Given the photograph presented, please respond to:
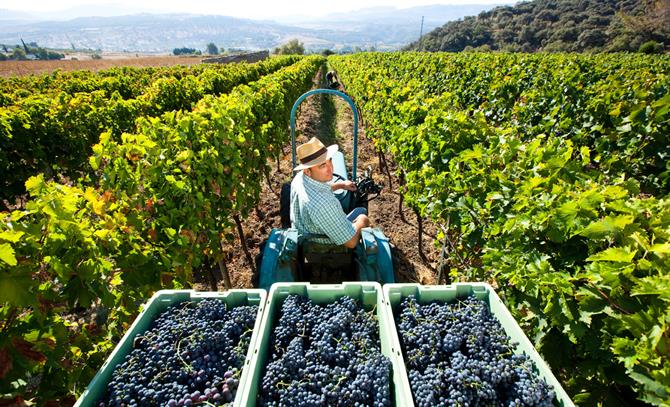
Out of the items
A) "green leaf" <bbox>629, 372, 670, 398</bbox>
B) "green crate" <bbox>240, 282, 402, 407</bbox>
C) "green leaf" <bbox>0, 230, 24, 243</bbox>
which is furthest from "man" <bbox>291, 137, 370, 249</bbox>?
"green leaf" <bbox>629, 372, 670, 398</bbox>

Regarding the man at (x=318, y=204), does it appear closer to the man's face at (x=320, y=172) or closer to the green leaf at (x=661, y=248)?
the man's face at (x=320, y=172)

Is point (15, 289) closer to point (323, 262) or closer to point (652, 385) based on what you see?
point (323, 262)

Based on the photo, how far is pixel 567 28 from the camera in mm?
57250

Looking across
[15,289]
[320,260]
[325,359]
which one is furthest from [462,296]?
[15,289]

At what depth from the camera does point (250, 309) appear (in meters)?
1.78

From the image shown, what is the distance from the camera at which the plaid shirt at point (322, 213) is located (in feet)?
9.57

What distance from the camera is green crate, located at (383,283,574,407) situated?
1.42 m

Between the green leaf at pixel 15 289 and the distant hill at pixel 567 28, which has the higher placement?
the distant hill at pixel 567 28

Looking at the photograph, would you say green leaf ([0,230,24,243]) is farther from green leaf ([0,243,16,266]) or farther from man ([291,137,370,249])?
man ([291,137,370,249])

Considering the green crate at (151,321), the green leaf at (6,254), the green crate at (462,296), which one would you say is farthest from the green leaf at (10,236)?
the green crate at (462,296)

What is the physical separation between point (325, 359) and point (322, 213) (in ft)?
4.87

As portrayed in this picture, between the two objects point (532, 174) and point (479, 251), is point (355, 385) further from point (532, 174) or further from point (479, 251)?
point (479, 251)

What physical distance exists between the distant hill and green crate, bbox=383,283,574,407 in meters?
59.1

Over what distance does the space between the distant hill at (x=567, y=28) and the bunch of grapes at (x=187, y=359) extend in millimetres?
60149
